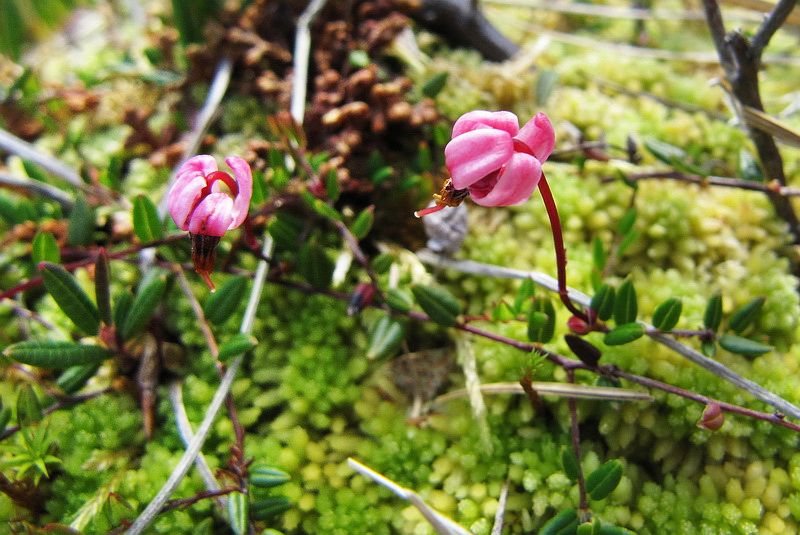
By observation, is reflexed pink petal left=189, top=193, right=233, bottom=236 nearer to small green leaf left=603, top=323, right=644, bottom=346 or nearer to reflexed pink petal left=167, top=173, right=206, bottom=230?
reflexed pink petal left=167, top=173, right=206, bottom=230

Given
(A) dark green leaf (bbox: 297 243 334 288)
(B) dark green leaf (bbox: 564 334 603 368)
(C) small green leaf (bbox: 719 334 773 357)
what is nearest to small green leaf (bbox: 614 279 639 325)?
(B) dark green leaf (bbox: 564 334 603 368)

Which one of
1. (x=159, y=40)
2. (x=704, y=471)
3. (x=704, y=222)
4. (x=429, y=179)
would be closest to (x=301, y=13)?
(x=159, y=40)

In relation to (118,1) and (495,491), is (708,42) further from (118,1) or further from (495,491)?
(118,1)

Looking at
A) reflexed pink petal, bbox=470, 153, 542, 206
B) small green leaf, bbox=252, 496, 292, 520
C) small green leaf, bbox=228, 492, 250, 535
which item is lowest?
small green leaf, bbox=252, 496, 292, 520

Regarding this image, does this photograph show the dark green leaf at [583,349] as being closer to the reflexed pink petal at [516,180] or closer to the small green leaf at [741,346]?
the small green leaf at [741,346]

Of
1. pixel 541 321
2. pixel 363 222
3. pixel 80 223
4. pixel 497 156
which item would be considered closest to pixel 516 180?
pixel 497 156

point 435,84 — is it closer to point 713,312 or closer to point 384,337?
point 384,337

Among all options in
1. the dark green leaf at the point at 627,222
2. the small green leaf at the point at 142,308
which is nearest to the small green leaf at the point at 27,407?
the small green leaf at the point at 142,308
